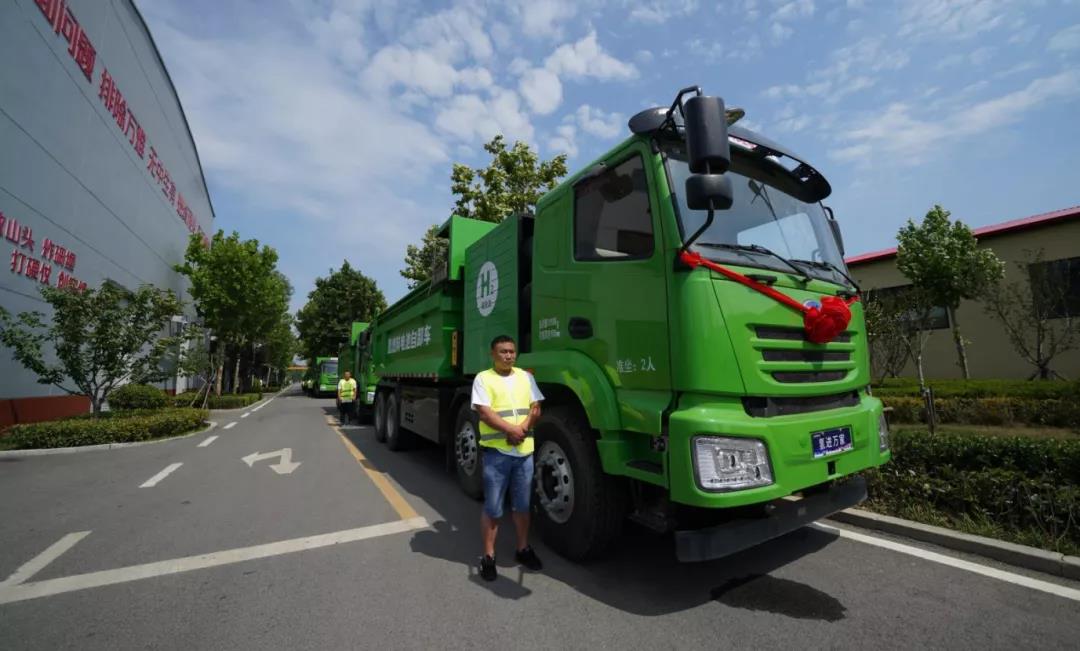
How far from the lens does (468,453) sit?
539 centimetres

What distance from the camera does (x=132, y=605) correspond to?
2.99 metres

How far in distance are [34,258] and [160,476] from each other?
8259 mm

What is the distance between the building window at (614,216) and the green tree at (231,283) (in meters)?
21.4

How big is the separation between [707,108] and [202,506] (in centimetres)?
600

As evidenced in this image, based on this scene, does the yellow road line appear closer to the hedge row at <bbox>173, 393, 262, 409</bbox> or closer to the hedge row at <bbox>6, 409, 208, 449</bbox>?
the hedge row at <bbox>6, 409, 208, 449</bbox>

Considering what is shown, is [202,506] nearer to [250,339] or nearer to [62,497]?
[62,497]

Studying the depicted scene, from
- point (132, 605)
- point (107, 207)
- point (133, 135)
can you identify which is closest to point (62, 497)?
point (132, 605)

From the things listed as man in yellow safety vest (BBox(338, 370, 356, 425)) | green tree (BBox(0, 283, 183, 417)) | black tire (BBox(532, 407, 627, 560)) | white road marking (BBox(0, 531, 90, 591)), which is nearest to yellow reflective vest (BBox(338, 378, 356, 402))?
man in yellow safety vest (BBox(338, 370, 356, 425))

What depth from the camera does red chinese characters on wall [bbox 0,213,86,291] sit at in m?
10.2

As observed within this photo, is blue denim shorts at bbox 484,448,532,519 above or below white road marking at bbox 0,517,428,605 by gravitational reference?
above

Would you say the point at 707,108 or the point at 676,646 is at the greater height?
the point at 707,108

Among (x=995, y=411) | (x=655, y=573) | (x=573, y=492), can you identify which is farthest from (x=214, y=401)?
(x=995, y=411)

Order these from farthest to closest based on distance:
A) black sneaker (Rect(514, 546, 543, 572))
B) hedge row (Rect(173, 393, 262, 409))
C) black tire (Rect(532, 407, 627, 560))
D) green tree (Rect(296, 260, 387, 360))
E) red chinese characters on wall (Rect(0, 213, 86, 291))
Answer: green tree (Rect(296, 260, 387, 360)) → hedge row (Rect(173, 393, 262, 409)) → red chinese characters on wall (Rect(0, 213, 86, 291)) → black sneaker (Rect(514, 546, 543, 572)) → black tire (Rect(532, 407, 627, 560))

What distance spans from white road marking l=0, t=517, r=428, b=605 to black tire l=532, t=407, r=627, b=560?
1.41 meters
